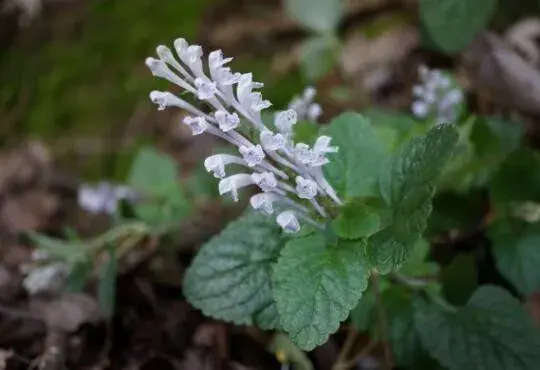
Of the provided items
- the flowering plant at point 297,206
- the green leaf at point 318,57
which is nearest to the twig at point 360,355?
the flowering plant at point 297,206

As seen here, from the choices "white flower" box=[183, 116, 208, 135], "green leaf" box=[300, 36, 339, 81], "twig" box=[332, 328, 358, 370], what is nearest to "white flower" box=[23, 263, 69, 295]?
"twig" box=[332, 328, 358, 370]

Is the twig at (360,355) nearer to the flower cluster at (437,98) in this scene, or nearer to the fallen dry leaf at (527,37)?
the flower cluster at (437,98)

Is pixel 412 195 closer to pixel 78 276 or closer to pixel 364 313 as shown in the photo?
pixel 364 313

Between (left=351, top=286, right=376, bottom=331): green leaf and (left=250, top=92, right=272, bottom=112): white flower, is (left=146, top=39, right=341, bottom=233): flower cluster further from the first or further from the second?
(left=351, top=286, right=376, bottom=331): green leaf

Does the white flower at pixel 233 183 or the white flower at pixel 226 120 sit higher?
the white flower at pixel 226 120

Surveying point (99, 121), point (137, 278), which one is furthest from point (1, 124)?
point (137, 278)

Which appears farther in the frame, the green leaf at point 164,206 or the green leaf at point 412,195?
the green leaf at point 164,206

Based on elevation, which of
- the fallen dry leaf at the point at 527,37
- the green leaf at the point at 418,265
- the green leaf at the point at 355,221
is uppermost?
the green leaf at the point at 355,221
